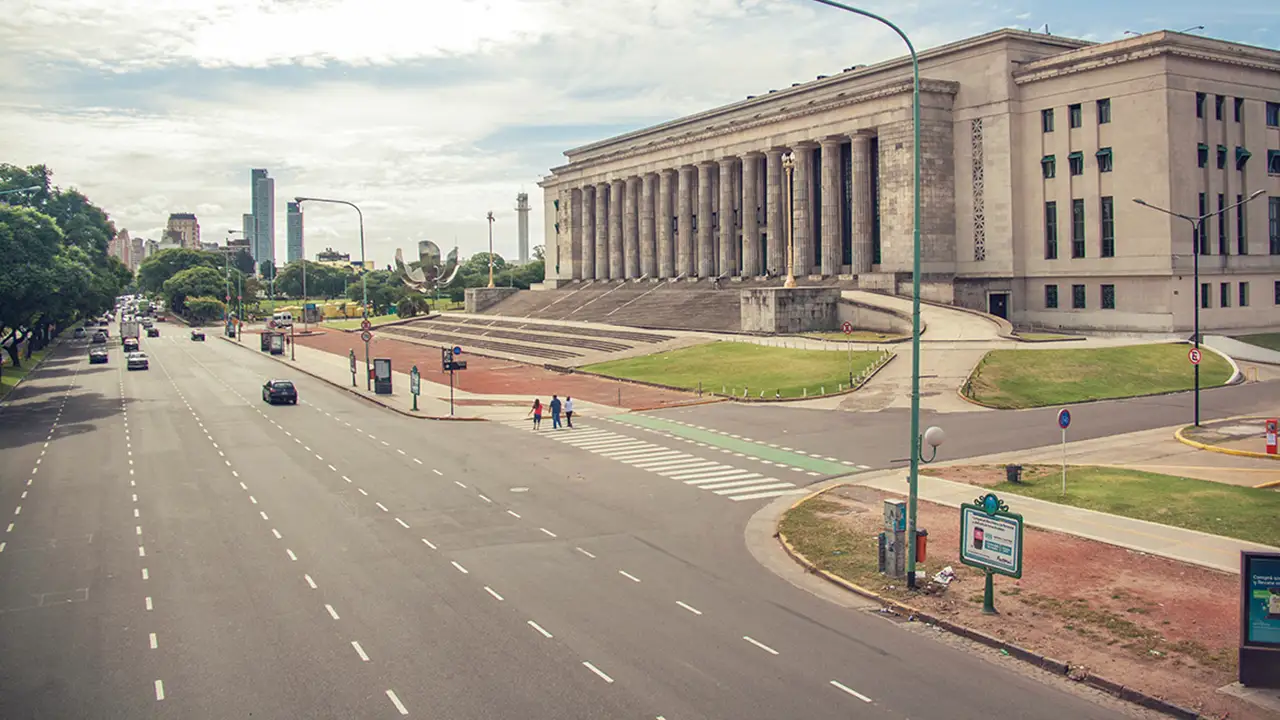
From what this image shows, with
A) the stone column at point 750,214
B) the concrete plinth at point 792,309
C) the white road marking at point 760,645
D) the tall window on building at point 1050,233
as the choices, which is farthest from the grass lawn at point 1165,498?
the stone column at point 750,214

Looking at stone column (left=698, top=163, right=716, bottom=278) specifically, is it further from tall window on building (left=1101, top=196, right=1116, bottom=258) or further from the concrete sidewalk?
the concrete sidewalk

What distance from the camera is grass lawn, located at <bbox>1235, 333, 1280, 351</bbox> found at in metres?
60.5

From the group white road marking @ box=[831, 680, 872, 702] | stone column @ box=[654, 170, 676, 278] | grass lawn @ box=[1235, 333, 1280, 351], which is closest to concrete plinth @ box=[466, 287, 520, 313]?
stone column @ box=[654, 170, 676, 278]

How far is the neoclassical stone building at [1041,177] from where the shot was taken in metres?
65.6

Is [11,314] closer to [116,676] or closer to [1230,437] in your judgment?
[116,676]

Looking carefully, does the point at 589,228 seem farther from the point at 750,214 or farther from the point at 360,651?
the point at 360,651

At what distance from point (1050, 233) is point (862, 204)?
53.2 feet

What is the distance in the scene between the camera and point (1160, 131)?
211ft

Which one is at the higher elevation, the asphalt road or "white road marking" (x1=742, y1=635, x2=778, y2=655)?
the asphalt road

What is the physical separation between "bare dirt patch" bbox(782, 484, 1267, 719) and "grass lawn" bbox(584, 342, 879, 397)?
27.7m

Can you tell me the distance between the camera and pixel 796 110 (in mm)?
88562

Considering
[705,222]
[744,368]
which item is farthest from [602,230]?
[744,368]

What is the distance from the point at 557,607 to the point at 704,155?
8893 centimetres

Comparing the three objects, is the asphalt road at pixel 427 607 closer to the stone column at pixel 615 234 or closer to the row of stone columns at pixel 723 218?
the row of stone columns at pixel 723 218
